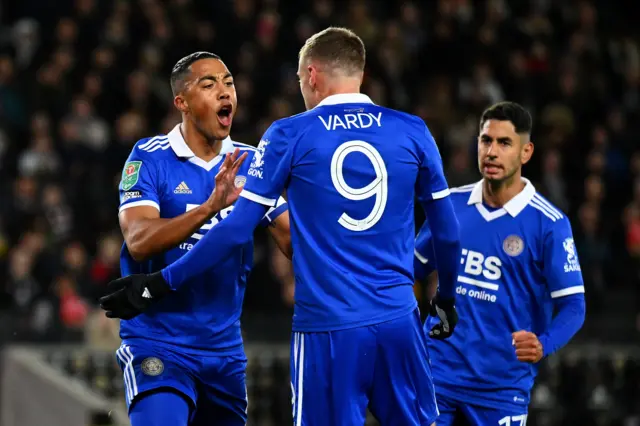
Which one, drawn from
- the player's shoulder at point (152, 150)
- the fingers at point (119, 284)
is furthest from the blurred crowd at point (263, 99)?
the fingers at point (119, 284)

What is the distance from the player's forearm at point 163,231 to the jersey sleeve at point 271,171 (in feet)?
1.37

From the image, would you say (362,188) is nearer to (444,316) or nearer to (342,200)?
(342,200)

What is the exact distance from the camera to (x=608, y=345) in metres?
12.7

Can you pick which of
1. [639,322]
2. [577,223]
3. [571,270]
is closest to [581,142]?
[577,223]

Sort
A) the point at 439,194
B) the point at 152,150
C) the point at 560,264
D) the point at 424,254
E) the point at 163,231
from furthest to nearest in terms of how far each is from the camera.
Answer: the point at 424,254, the point at 560,264, the point at 152,150, the point at 163,231, the point at 439,194

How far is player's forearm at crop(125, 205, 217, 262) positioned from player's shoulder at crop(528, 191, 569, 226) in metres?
2.24

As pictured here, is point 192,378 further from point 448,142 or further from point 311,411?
point 448,142

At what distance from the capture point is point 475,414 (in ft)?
23.6

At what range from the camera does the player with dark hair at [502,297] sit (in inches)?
283

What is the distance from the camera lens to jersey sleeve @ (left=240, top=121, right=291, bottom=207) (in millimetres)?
5688

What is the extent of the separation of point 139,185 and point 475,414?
2.39 meters

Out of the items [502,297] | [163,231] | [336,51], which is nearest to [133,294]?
[163,231]

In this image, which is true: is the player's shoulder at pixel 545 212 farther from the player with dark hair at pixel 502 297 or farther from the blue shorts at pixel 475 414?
the blue shorts at pixel 475 414

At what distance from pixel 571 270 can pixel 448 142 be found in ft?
25.6
